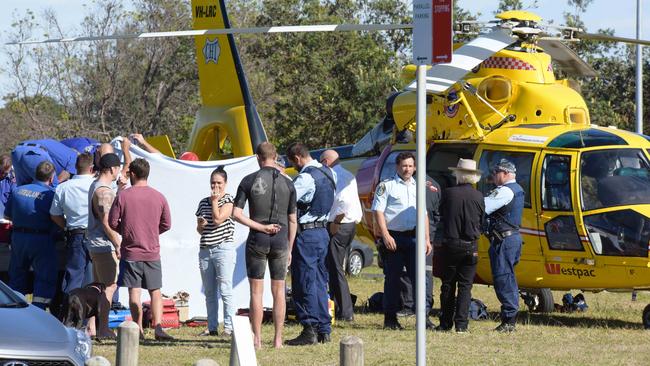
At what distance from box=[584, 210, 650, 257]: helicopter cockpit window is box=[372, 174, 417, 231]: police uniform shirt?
6.53 ft

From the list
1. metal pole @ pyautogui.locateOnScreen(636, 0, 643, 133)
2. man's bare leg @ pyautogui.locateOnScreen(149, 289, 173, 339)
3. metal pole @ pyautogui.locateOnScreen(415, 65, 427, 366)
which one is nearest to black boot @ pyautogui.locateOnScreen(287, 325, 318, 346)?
man's bare leg @ pyautogui.locateOnScreen(149, 289, 173, 339)

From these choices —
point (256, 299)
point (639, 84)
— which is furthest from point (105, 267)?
point (639, 84)

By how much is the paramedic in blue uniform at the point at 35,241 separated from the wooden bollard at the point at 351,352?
5.35 meters

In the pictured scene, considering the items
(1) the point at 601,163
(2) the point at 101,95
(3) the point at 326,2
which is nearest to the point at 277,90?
(3) the point at 326,2

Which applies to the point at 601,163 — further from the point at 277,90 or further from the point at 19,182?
the point at 277,90

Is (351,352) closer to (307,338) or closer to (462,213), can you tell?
(307,338)

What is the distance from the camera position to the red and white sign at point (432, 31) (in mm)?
6637

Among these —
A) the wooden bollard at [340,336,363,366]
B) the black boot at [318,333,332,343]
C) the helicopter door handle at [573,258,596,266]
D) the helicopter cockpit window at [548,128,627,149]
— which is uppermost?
the helicopter cockpit window at [548,128,627,149]

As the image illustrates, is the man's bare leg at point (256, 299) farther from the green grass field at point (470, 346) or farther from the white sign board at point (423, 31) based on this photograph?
the white sign board at point (423, 31)

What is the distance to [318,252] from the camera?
10383 mm

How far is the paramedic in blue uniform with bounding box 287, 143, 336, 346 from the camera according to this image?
10.3 m

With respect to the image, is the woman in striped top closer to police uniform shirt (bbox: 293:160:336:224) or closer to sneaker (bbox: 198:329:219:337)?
sneaker (bbox: 198:329:219:337)

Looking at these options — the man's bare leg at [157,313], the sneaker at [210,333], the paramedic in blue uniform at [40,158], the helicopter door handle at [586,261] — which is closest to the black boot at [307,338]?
the sneaker at [210,333]

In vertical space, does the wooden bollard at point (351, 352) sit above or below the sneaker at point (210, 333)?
above
